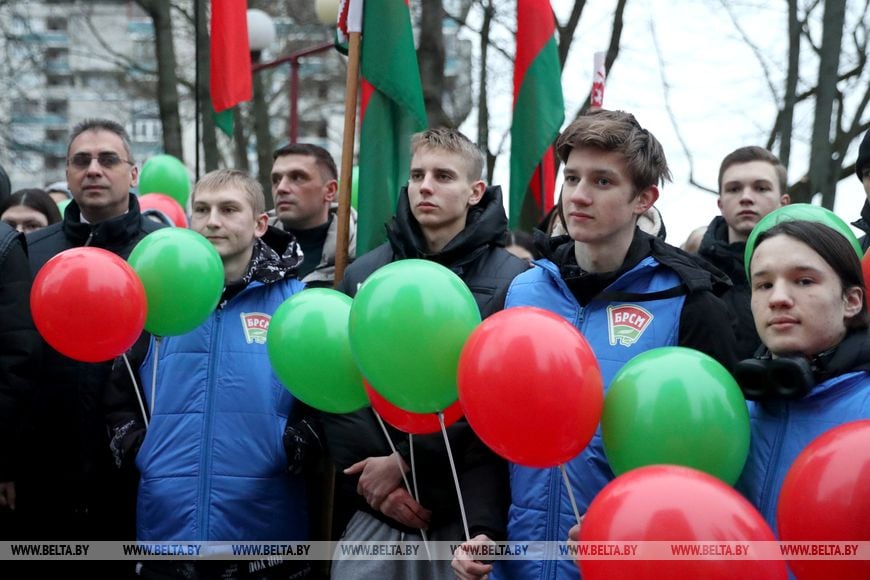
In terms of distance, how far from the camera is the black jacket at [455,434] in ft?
10.8

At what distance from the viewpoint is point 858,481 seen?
7.12 feet

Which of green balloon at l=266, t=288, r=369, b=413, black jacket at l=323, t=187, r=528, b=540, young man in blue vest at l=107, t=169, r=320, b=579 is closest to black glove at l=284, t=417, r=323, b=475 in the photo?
young man in blue vest at l=107, t=169, r=320, b=579

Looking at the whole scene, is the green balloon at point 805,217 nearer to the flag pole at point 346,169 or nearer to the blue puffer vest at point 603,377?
the blue puffer vest at point 603,377

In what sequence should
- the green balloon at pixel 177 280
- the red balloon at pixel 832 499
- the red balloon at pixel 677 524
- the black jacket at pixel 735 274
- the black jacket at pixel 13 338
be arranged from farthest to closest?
the black jacket at pixel 735 274
the black jacket at pixel 13 338
the green balloon at pixel 177 280
the red balloon at pixel 832 499
the red balloon at pixel 677 524

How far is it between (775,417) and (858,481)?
53 centimetres

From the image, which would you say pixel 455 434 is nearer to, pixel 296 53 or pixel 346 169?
pixel 346 169

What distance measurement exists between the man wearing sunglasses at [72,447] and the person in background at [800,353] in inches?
113

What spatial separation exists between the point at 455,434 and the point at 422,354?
709 mm

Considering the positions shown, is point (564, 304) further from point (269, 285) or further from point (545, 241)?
point (269, 285)

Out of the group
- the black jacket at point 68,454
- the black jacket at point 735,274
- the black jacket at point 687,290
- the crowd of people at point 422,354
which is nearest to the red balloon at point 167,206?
the crowd of people at point 422,354

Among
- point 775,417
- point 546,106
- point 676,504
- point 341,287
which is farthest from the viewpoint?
point 546,106

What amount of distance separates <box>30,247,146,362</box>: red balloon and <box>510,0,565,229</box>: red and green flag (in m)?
3.09

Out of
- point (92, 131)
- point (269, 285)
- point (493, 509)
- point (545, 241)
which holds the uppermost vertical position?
point (92, 131)

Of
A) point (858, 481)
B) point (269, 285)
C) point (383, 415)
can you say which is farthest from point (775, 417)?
point (269, 285)
